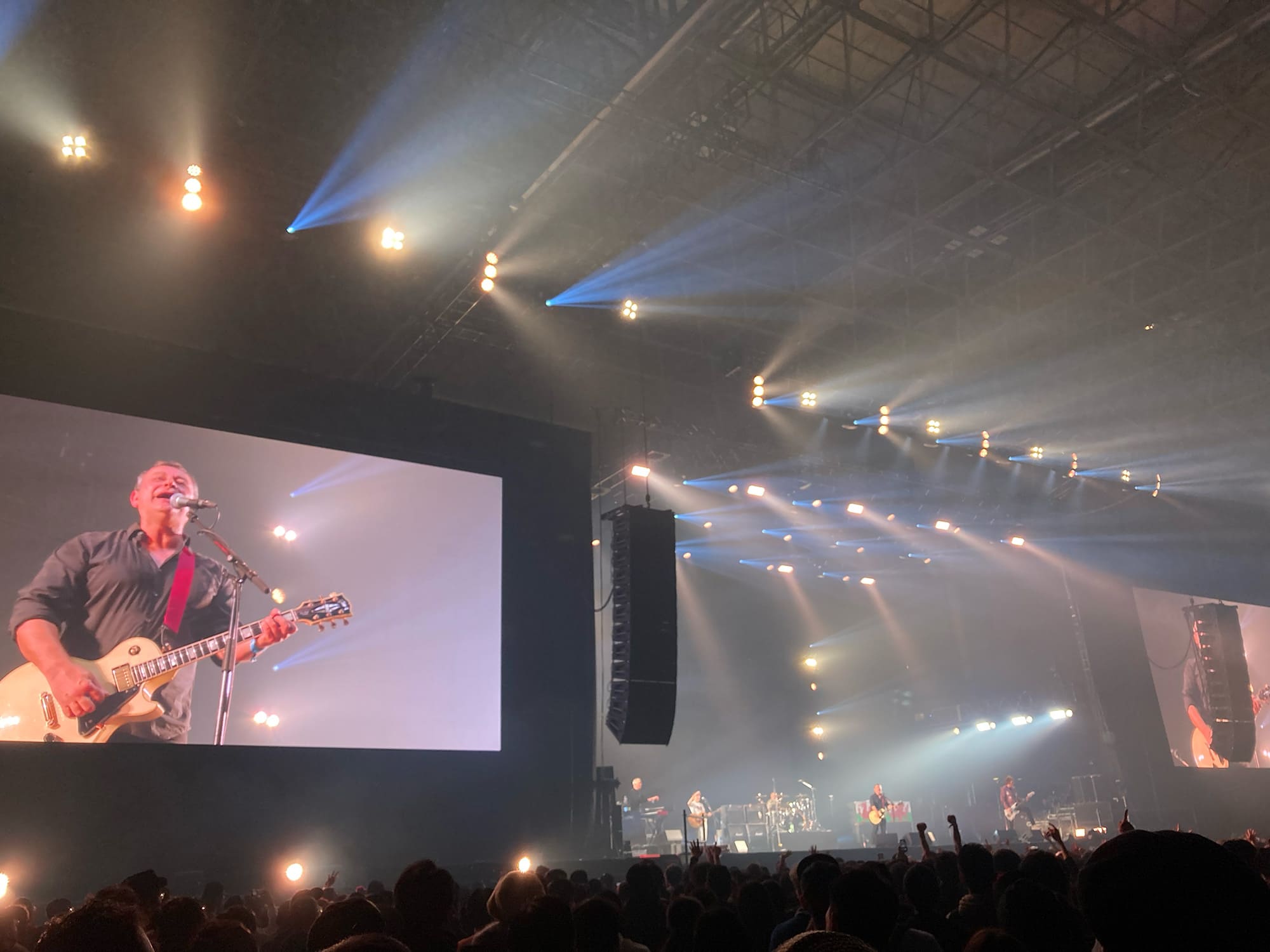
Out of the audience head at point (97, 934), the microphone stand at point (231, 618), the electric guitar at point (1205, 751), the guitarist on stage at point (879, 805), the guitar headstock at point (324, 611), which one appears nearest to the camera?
the audience head at point (97, 934)

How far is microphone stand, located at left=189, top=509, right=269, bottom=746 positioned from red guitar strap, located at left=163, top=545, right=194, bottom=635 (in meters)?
0.30

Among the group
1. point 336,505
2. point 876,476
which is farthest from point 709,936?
point 876,476

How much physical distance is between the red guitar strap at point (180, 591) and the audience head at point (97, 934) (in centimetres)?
829

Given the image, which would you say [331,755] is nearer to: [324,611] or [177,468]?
[324,611]

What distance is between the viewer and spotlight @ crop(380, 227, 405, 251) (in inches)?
392

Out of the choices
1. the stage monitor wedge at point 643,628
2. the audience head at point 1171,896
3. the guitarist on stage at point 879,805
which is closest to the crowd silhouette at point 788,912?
the audience head at point 1171,896

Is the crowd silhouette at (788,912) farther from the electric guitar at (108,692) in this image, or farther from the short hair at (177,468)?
the short hair at (177,468)

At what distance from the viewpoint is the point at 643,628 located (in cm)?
1061

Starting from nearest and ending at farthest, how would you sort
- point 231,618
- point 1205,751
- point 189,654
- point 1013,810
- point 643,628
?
point 189,654 → point 231,618 → point 643,628 → point 1013,810 → point 1205,751

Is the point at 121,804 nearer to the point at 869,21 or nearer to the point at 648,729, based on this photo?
the point at 648,729

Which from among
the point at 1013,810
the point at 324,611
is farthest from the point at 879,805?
the point at 324,611

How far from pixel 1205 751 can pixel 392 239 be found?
17.3 metres

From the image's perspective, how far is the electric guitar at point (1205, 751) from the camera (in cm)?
1706

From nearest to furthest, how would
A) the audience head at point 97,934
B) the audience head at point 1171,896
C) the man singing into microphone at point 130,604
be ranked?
1. the audience head at point 1171,896
2. the audience head at point 97,934
3. the man singing into microphone at point 130,604
